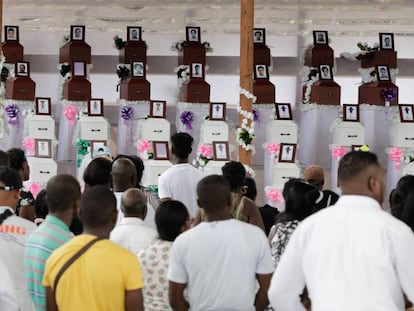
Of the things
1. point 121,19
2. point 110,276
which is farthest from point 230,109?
point 110,276

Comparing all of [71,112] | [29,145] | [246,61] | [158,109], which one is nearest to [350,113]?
[246,61]

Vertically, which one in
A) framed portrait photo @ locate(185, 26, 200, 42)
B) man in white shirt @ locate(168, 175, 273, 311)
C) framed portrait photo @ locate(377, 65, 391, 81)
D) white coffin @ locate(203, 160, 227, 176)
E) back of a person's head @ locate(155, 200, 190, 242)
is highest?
framed portrait photo @ locate(185, 26, 200, 42)

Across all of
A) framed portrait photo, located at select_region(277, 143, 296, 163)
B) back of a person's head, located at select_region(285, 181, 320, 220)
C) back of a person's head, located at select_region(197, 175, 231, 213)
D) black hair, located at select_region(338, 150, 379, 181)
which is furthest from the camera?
framed portrait photo, located at select_region(277, 143, 296, 163)

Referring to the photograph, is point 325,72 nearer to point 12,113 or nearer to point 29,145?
point 29,145

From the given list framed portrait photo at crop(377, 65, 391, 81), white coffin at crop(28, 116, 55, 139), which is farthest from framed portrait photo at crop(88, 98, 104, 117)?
framed portrait photo at crop(377, 65, 391, 81)

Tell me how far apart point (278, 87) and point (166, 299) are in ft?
30.5

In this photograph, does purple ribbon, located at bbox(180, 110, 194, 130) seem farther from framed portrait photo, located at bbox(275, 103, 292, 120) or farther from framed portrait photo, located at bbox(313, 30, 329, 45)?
framed portrait photo, located at bbox(313, 30, 329, 45)

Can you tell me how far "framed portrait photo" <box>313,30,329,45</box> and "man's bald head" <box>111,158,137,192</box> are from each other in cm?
709

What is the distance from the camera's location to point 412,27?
13.4 m

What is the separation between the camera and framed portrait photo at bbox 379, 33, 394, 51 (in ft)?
41.0

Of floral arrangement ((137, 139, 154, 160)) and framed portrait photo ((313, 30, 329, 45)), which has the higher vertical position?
framed portrait photo ((313, 30, 329, 45))

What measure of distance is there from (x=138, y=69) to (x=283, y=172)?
2191 mm

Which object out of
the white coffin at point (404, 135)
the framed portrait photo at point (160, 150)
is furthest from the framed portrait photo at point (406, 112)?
the framed portrait photo at point (160, 150)

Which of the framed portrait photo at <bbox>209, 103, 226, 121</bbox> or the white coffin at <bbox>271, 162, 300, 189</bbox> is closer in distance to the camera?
the white coffin at <bbox>271, 162, 300, 189</bbox>
